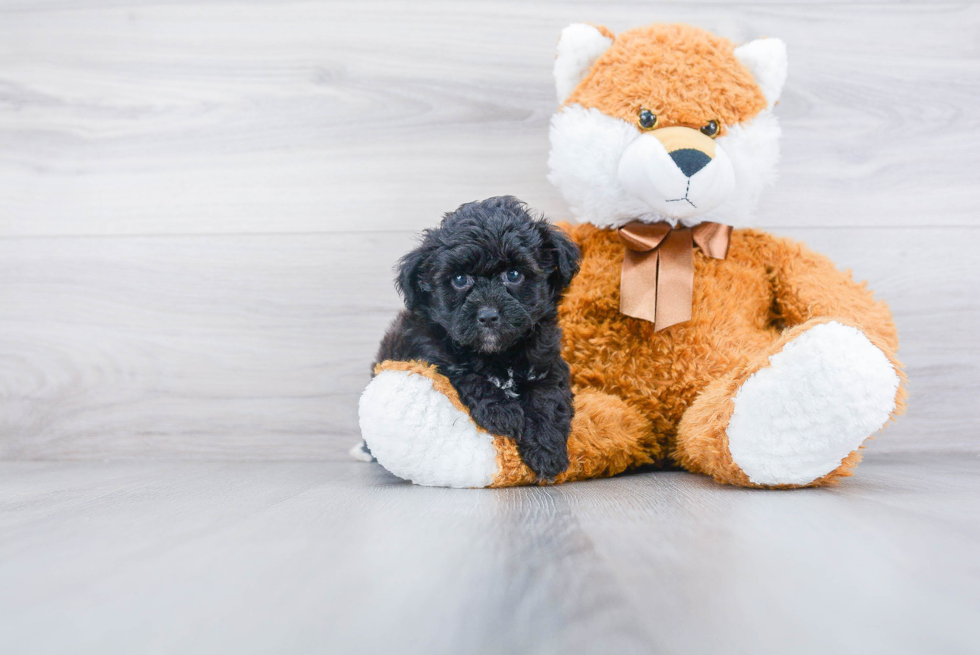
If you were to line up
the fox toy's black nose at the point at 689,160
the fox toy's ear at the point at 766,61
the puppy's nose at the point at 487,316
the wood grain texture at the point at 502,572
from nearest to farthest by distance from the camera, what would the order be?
the wood grain texture at the point at 502,572 < the puppy's nose at the point at 487,316 < the fox toy's black nose at the point at 689,160 < the fox toy's ear at the point at 766,61

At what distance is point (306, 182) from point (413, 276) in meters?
0.57

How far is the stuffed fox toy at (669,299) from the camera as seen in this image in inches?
33.1

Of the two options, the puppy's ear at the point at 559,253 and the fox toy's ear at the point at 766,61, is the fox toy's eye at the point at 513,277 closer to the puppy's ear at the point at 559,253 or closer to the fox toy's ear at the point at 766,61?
the puppy's ear at the point at 559,253

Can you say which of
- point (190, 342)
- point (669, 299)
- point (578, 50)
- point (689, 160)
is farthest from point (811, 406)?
point (190, 342)

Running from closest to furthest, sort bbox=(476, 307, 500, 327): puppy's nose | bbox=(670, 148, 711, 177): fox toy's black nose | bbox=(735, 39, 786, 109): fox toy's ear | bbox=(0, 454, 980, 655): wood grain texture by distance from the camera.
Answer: bbox=(0, 454, 980, 655): wood grain texture
bbox=(476, 307, 500, 327): puppy's nose
bbox=(670, 148, 711, 177): fox toy's black nose
bbox=(735, 39, 786, 109): fox toy's ear

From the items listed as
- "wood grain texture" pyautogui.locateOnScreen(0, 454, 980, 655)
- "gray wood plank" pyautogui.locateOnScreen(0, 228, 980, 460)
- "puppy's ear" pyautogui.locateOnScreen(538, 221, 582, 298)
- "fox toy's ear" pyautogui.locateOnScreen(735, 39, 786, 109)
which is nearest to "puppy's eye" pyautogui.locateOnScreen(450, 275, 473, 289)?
"puppy's ear" pyautogui.locateOnScreen(538, 221, 582, 298)

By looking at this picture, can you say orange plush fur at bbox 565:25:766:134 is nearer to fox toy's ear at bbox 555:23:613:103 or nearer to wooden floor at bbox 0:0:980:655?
fox toy's ear at bbox 555:23:613:103

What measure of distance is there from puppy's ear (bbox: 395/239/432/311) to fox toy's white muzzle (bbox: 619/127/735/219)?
1.13ft

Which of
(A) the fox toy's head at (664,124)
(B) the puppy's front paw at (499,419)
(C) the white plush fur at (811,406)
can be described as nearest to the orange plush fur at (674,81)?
(A) the fox toy's head at (664,124)

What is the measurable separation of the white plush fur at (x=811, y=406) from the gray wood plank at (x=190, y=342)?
0.72 m

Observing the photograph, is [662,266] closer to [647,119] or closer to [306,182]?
[647,119]

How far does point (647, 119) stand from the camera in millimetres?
976

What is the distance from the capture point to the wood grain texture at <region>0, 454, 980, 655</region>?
44cm

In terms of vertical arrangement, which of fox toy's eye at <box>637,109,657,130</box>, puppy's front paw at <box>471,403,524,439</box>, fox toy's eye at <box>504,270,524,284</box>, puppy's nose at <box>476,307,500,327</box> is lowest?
puppy's front paw at <box>471,403,524,439</box>
